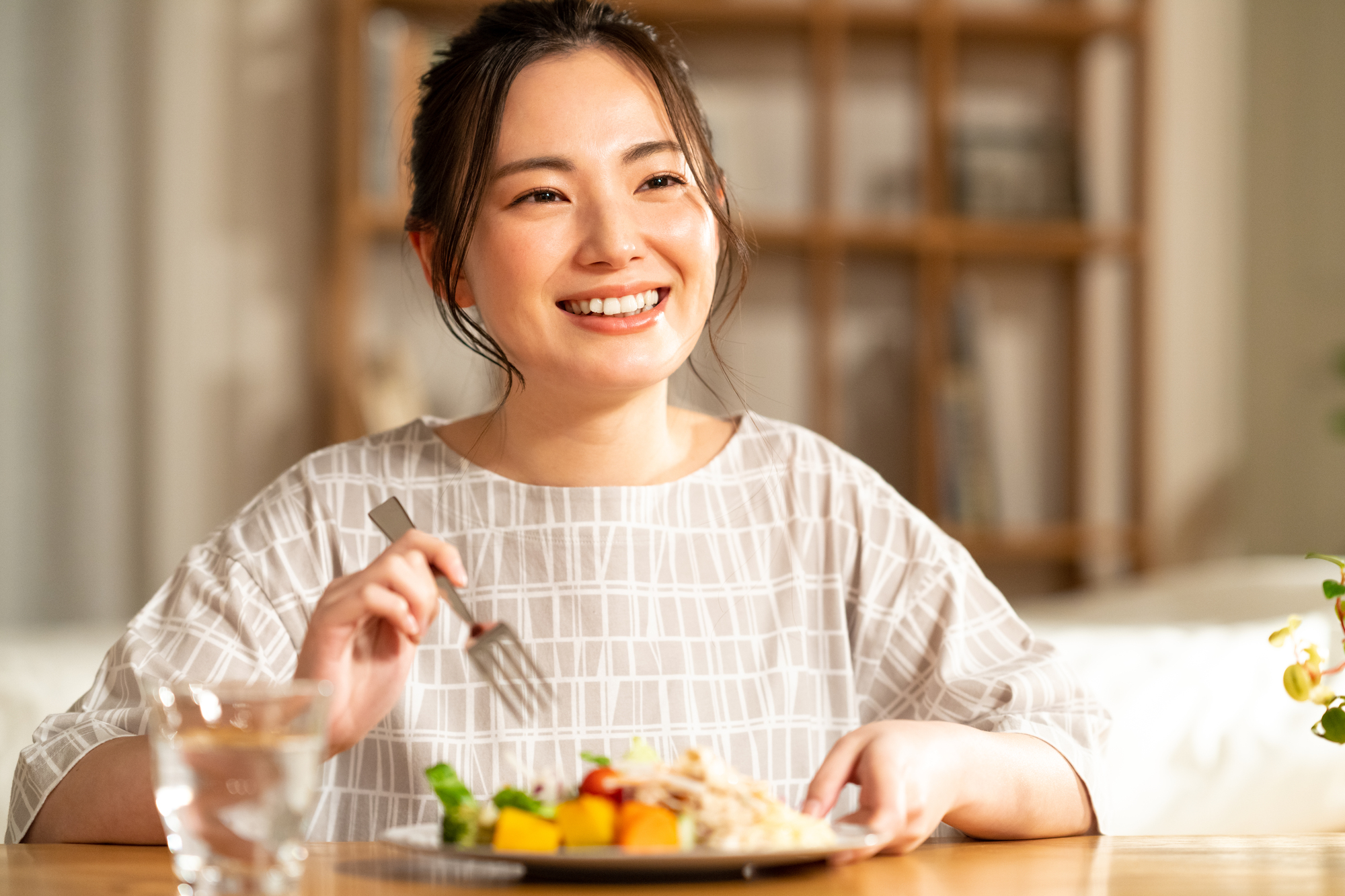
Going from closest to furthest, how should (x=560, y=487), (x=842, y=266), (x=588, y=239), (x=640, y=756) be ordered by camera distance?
1. (x=640, y=756)
2. (x=588, y=239)
3. (x=560, y=487)
4. (x=842, y=266)

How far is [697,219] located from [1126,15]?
2.17 metres

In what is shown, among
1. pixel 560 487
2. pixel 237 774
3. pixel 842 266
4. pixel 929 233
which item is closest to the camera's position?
pixel 237 774

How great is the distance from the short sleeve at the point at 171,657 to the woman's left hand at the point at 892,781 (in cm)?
49

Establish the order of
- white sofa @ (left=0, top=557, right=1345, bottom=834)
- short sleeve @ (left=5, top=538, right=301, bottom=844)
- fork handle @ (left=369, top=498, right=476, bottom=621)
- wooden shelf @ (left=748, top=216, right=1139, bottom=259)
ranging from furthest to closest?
1. wooden shelf @ (left=748, top=216, right=1139, bottom=259)
2. white sofa @ (left=0, top=557, right=1345, bottom=834)
3. short sleeve @ (left=5, top=538, right=301, bottom=844)
4. fork handle @ (left=369, top=498, right=476, bottom=621)

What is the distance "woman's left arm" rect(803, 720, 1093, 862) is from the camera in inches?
31.1

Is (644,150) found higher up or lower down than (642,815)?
higher up

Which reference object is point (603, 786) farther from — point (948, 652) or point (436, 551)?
point (948, 652)

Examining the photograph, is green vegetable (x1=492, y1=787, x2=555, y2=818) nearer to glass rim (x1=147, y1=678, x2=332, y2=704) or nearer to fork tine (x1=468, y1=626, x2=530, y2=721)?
glass rim (x1=147, y1=678, x2=332, y2=704)

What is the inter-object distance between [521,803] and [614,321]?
1.73 ft

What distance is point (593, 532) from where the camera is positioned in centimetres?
121

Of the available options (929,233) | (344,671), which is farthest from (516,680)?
(929,233)

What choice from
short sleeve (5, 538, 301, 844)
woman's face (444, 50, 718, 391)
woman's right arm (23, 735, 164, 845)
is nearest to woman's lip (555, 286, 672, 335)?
woman's face (444, 50, 718, 391)

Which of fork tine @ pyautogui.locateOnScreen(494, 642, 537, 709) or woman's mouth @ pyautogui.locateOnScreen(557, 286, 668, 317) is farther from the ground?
woman's mouth @ pyautogui.locateOnScreen(557, 286, 668, 317)

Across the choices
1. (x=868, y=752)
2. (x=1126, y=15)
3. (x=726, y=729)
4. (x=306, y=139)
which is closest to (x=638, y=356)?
(x=726, y=729)
